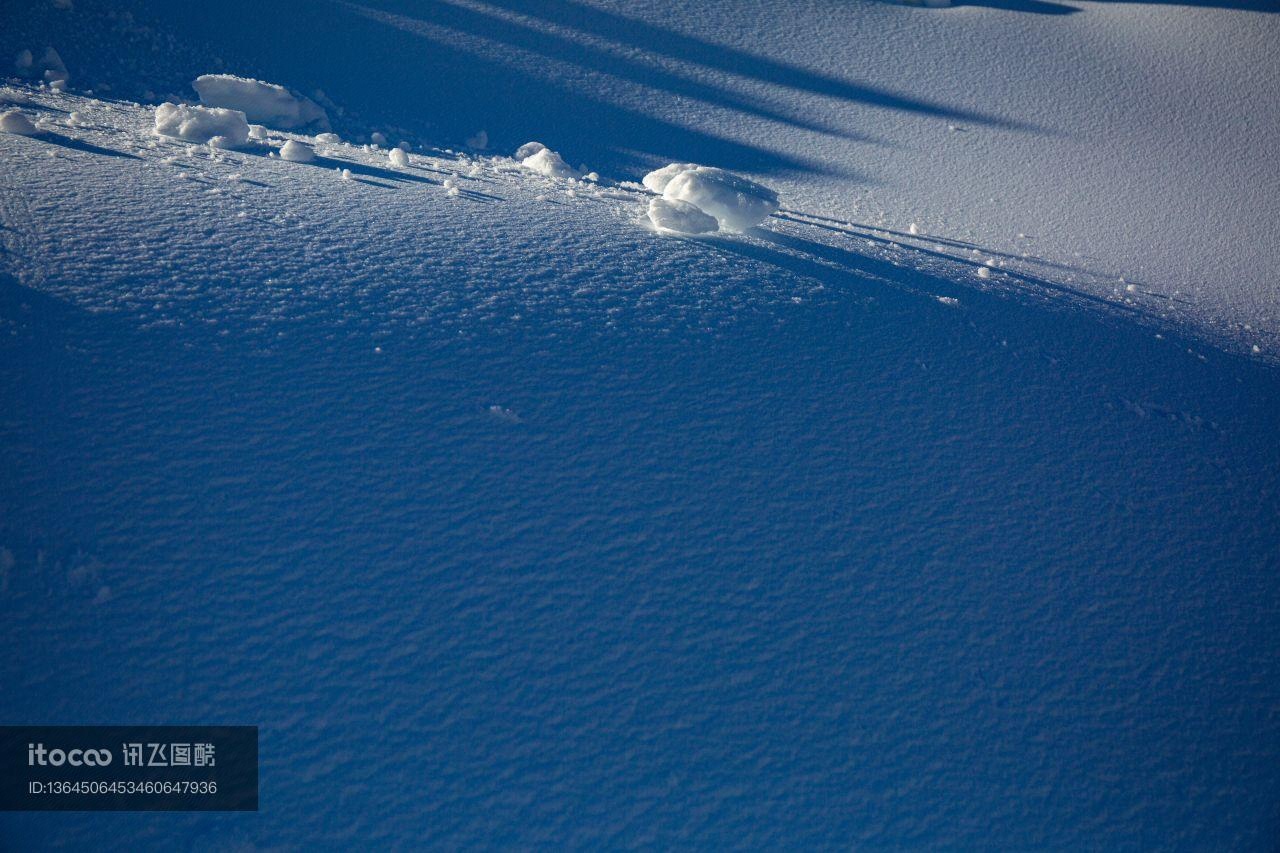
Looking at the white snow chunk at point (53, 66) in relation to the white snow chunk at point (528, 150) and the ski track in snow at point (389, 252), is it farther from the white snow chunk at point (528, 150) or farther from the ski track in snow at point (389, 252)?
the white snow chunk at point (528, 150)

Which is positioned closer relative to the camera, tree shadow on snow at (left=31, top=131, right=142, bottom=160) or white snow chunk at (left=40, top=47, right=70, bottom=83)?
tree shadow on snow at (left=31, top=131, right=142, bottom=160)

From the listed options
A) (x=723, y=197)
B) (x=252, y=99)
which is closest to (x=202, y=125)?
(x=252, y=99)

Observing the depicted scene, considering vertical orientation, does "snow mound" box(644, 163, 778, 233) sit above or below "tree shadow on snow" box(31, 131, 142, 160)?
below

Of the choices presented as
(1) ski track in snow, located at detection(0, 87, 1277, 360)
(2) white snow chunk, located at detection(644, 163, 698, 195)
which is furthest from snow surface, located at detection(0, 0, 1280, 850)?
(2) white snow chunk, located at detection(644, 163, 698, 195)

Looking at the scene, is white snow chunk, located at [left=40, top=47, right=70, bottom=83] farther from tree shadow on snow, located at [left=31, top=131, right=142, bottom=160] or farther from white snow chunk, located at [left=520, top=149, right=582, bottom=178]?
white snow chunk, located at [left=520, top=149, right=582, bottom=178]

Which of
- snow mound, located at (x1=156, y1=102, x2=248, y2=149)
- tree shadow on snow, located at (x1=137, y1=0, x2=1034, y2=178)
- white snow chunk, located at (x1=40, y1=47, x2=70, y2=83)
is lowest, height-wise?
snow mound, located at (x1=156, y1=102, x2=248, y2=149)

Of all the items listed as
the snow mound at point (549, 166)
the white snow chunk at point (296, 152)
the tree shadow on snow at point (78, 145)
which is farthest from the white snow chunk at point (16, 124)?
the snow mound at point (549, 166)
